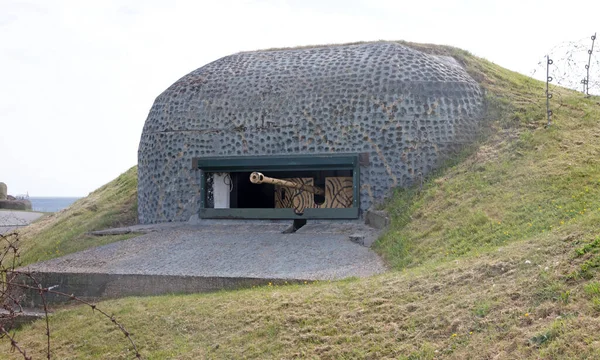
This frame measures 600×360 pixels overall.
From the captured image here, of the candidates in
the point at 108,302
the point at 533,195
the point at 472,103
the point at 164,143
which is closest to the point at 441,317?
the point at 533,195

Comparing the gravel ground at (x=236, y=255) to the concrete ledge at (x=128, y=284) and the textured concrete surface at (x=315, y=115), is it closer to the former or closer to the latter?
the concrete ledge at (x=128, y=284)

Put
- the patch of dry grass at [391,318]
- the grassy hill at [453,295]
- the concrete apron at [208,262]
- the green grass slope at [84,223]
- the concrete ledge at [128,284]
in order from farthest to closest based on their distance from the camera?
the green grass slope at [84,223] < the concrete apron at [208,262] < the concrete ledge at [128,284] < the grassy hill at [453,295] < the patch of dry grass at [391,318]

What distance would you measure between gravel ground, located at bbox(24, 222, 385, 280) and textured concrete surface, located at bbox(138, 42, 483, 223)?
160cm

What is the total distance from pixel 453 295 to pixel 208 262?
5.55 meters

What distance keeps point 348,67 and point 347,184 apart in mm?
2723

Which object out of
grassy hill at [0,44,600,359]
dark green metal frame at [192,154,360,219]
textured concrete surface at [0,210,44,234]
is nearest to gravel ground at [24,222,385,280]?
dark green metal frame at [192,154,360,219]

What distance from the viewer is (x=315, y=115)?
15922 millimetres

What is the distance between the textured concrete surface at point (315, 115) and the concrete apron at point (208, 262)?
1683 mm

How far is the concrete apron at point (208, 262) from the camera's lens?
11297 millimetres

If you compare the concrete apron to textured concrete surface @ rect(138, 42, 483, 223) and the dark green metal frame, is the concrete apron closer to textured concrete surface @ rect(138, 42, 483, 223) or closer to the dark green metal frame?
the dark green metal frame

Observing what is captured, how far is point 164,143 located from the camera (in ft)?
56.0

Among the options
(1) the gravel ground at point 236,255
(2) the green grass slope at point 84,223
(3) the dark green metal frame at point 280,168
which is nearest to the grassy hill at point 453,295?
(1) the gravel ground at point 236,255

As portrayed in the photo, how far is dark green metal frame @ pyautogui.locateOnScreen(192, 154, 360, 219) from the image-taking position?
15438mm

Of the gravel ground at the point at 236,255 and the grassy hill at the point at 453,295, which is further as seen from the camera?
the gravel ground at the point at 236,255
